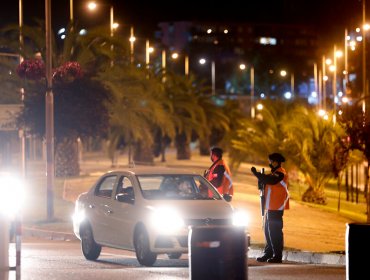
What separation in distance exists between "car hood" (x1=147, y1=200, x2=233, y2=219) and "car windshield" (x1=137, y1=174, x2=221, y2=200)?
44 cm

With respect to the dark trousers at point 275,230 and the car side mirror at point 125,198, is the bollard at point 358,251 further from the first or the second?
the car side mirror at point 125,198

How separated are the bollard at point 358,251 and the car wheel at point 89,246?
23.7ft

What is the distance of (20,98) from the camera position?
37.2m

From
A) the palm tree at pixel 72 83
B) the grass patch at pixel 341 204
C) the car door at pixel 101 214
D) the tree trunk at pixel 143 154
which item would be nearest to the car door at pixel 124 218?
the car door at pixel 101 214

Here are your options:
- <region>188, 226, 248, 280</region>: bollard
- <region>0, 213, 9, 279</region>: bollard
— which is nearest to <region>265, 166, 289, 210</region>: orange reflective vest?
<region>188, 226, 248, 280</region>: bollard

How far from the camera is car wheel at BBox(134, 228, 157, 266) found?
1712 centimetres

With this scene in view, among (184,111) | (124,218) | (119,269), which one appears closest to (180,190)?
(124,218)

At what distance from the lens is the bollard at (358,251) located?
1188 centimetres

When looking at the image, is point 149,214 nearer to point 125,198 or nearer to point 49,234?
point 125,198

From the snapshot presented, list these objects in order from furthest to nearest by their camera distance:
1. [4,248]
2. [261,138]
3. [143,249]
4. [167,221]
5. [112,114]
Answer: [112,114] < [261,138] < [143,249] < [167,221] < [4,248]

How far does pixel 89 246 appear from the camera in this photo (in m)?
18.6

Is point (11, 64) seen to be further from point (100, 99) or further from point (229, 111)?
point (229, 111)

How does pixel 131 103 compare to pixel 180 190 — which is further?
pixel 131 103

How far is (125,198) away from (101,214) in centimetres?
74
